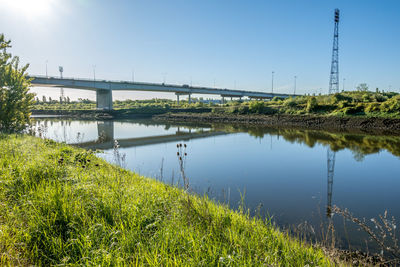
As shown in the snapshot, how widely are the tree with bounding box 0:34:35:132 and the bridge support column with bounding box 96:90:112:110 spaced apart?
47.9 m

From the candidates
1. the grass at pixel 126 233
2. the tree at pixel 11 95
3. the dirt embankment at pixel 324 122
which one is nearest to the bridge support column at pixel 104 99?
the dirt embankment at pixel 324 122

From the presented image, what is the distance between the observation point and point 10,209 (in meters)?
3.71

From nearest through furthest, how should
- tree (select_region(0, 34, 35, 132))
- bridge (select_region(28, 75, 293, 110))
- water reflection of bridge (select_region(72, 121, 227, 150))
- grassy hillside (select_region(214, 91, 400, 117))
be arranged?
1. tree (select_region(0, 34, 35, 132))
2. water reflection of bridge (select_region(72, 121, 227, 150))
3. grassy hillside (select_region(214, 91, 400, 117))
4. bridge (select_region(28, 75, 293, 110))

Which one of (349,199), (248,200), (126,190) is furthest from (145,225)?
(349,199)

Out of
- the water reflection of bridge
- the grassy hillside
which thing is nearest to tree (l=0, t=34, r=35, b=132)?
the water reflection of bridge

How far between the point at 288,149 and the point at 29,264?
13616 millimetres

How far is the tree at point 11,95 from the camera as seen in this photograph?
1331 centimetres

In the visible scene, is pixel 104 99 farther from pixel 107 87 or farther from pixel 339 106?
pixel 339 106

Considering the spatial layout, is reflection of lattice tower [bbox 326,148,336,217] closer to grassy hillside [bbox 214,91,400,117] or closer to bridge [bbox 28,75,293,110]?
grassy hillside [bbox 214,91,400,117]

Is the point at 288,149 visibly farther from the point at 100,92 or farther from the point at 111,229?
the point at 100,92

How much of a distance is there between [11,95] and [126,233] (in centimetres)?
1503

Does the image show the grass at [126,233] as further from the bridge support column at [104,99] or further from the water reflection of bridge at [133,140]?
the bridge support column at [104,99]

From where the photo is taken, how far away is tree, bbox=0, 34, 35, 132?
13312mm

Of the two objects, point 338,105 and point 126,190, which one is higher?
point 338,105
